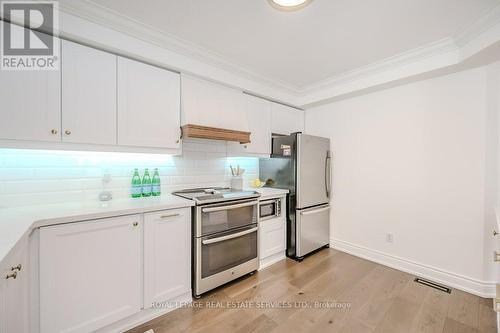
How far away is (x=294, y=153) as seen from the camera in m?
2.87

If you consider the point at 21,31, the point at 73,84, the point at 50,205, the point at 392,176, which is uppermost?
the point at 21,31

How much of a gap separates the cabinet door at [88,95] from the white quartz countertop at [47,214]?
1.82ft

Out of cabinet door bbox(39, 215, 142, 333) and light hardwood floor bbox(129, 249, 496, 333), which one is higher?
cabinet door bbox(39, 215, 142, 333)

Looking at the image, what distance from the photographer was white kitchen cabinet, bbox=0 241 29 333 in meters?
0.94

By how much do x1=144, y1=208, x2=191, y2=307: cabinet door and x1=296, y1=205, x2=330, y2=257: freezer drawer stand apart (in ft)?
5.04

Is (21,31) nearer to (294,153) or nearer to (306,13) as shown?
(306,13)

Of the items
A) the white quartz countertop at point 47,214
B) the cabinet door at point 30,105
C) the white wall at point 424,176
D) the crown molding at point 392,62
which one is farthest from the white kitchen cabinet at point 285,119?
the cabinet door at point 30,105

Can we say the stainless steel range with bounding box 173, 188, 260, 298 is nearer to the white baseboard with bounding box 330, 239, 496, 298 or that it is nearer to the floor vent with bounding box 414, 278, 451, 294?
the white baseboard with bounding box 330, 239, 496, 298

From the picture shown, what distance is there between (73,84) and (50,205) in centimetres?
102

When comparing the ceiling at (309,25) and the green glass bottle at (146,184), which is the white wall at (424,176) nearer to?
the ceiling at (309,25)

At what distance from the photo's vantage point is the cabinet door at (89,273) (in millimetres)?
1356

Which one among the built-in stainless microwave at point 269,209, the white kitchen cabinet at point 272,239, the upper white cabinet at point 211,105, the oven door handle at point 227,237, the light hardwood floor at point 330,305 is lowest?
the light hardwood floor at point 330,305

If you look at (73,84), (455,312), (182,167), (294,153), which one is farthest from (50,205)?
Result: (455,312)

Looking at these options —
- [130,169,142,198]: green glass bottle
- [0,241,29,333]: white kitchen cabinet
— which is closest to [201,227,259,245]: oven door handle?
[130,169,142,198]: green glass bottle
